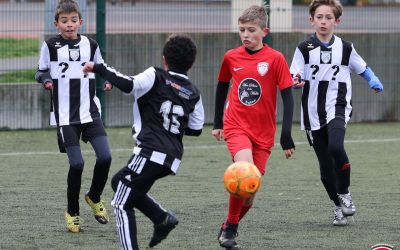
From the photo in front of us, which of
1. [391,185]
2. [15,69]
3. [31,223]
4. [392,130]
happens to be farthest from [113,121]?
[31,223]

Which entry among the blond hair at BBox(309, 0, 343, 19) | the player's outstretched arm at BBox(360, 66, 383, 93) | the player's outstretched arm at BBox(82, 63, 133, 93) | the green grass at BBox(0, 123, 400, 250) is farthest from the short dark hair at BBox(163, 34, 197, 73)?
the player's outstretched arm at BBox(360, 66, 383, 93)

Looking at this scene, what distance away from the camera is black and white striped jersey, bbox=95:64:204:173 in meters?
7.07

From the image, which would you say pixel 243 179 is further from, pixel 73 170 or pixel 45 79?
pixel 45 79

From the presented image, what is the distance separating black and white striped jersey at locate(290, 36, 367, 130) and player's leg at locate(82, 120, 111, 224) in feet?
5.83

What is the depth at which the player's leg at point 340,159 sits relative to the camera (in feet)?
29.5

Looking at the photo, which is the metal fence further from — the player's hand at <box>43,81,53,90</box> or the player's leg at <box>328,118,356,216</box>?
the player's leg at <box>328,118,356,216</box>

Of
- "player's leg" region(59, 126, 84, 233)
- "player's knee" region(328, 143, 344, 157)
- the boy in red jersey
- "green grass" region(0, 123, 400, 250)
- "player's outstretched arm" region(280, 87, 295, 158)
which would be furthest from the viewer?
"player's knee" region(328, 143, 344, 157)

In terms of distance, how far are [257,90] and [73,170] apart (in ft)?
5.54

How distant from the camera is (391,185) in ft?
37.2

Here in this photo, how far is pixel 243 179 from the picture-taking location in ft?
24.6

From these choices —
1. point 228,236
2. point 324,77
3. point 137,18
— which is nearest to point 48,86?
point 228,236

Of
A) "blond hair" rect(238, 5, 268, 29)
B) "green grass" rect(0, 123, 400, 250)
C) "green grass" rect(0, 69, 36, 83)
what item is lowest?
"green grass" rect(0, 123, 400, 250)

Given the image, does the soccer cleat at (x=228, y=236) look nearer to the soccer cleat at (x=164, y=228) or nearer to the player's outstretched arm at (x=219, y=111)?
the soccer cleat at (x=164, y=228)

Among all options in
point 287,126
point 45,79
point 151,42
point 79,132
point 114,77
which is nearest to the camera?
point 114,77
